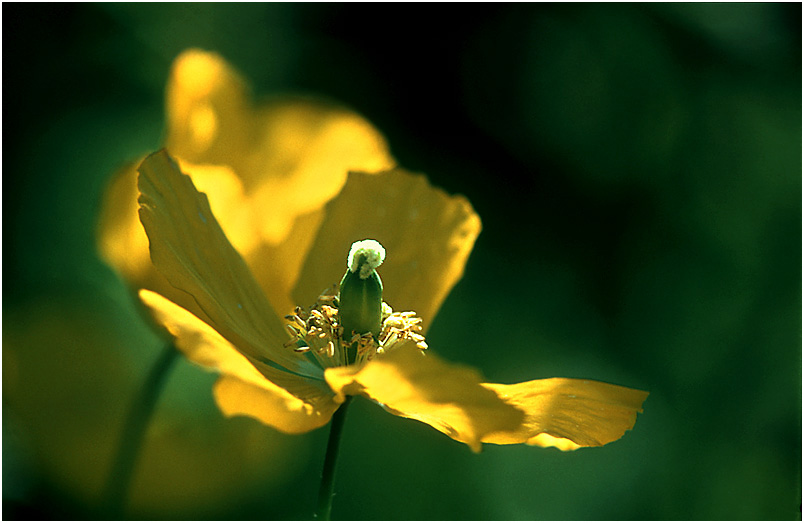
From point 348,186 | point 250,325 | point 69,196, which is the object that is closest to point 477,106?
point 348,186

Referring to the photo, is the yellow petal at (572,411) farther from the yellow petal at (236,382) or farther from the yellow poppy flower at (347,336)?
the yellow petal at (236,382)

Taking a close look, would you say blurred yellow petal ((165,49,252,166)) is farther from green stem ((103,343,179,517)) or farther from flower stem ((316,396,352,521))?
flower stem ((316,396,352,521))

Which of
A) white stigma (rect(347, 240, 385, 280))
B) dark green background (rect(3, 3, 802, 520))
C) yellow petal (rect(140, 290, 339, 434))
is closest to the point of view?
yellow petal (rect(140, 290, 339, 434))

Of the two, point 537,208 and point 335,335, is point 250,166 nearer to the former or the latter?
point 335,335

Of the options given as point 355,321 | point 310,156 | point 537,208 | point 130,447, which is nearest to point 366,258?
point 355,321

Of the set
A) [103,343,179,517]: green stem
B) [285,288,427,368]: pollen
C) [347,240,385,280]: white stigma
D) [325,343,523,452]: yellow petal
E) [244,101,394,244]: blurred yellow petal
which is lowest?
[103,343,179,517]: green stem

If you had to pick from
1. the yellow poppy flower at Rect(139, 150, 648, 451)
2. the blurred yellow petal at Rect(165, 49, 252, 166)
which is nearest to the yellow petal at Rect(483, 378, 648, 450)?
the yellow poppy flower at Rect(139, 150, 648, 451)

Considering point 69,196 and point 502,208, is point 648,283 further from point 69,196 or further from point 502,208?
point 69,196
